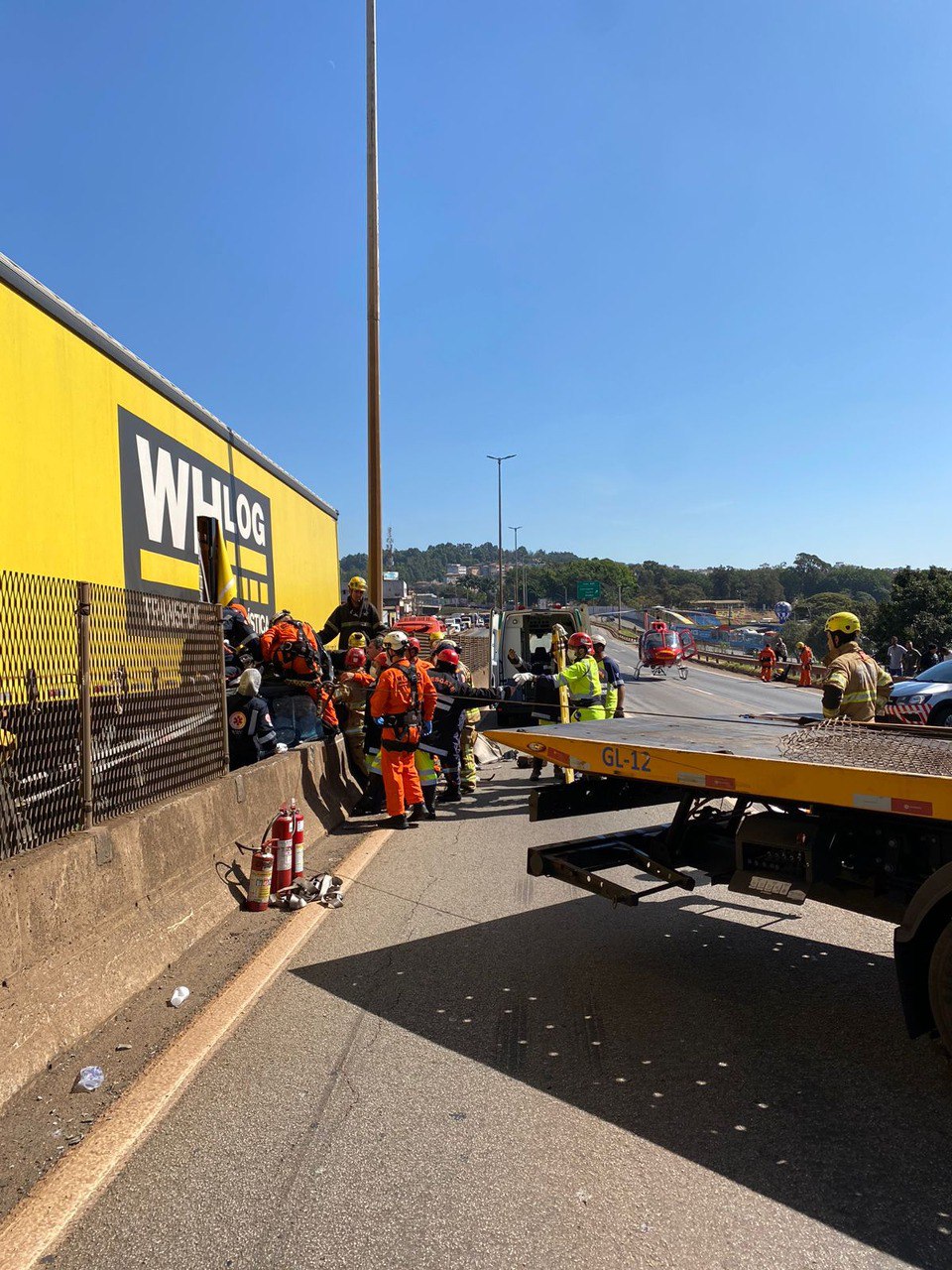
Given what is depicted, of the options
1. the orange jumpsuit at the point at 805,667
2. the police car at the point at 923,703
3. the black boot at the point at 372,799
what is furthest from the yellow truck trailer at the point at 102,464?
the orange jumpsuit at the point at 805,667

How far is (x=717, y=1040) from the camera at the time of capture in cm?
408

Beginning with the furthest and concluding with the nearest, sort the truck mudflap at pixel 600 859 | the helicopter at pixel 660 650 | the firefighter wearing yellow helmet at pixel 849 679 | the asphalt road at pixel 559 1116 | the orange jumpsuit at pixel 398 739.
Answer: the helicopter at pixel 660 650 < the orange jumpsuit at pixel 398 739 < the firefighter wearing yellow helmet at pixel 849 679 < the truck mudflap at pixel 600 859 < the asphalt road at pixel 559 1116

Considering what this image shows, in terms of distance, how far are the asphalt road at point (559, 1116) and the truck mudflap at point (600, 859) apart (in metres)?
0.46

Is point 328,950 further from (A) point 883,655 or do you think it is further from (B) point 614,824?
(A) point 883,655

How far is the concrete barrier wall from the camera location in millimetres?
3721

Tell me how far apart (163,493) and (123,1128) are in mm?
6455

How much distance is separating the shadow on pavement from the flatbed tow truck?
1.47 ft

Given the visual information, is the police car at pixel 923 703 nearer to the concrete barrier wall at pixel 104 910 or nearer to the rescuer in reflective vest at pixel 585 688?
the rescuer in reflective vest at pixel 585 688

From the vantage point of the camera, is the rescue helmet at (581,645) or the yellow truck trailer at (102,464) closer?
the yellow truck trailer at (102,464)

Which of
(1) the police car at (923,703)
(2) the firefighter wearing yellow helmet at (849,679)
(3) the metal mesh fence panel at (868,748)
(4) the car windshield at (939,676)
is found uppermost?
(2) the firefighter wearing yellow helmet at (849,679)

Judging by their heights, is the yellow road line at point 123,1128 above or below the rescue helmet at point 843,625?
below

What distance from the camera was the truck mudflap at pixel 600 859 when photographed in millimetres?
5082

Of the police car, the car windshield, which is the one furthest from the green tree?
the police car

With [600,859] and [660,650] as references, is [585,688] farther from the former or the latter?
[660,650]
